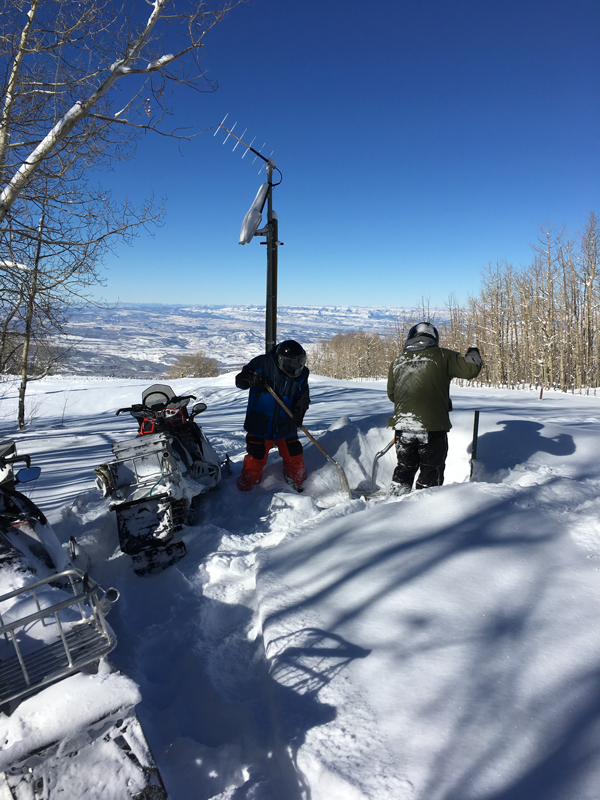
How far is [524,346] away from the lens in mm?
30531

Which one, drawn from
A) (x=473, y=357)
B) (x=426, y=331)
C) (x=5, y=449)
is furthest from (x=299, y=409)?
(x=5, y=449)

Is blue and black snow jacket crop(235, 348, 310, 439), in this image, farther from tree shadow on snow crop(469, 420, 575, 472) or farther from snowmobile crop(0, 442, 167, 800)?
snowmobile crop(0, 442, 167, 800)

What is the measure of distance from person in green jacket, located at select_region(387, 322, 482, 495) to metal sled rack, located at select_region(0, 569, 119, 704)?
3.21 metres

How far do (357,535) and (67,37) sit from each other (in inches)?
281

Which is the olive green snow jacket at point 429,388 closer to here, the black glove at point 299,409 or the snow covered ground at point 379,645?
the snow covered ground at point 379,645

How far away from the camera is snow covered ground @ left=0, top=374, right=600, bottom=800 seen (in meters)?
1.42

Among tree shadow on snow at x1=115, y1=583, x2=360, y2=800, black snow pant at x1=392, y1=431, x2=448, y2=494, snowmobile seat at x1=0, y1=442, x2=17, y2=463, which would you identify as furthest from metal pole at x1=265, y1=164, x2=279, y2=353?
tree shadow on snow at x1=115, y1=583, x2=360, y2=800

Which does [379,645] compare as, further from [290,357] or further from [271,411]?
[290,357]

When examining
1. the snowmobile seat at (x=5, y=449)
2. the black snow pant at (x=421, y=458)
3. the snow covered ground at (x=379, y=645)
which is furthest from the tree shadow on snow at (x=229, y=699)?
the black snow pant at (x=421, y=458)

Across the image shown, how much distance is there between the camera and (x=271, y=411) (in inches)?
189

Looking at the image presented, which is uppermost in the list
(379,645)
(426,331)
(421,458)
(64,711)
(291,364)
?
(426,331)

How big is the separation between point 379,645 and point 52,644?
55.5 inches

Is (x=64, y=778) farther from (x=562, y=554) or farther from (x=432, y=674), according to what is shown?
(x=562, y=554)

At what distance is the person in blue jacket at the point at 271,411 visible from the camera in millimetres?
4758
